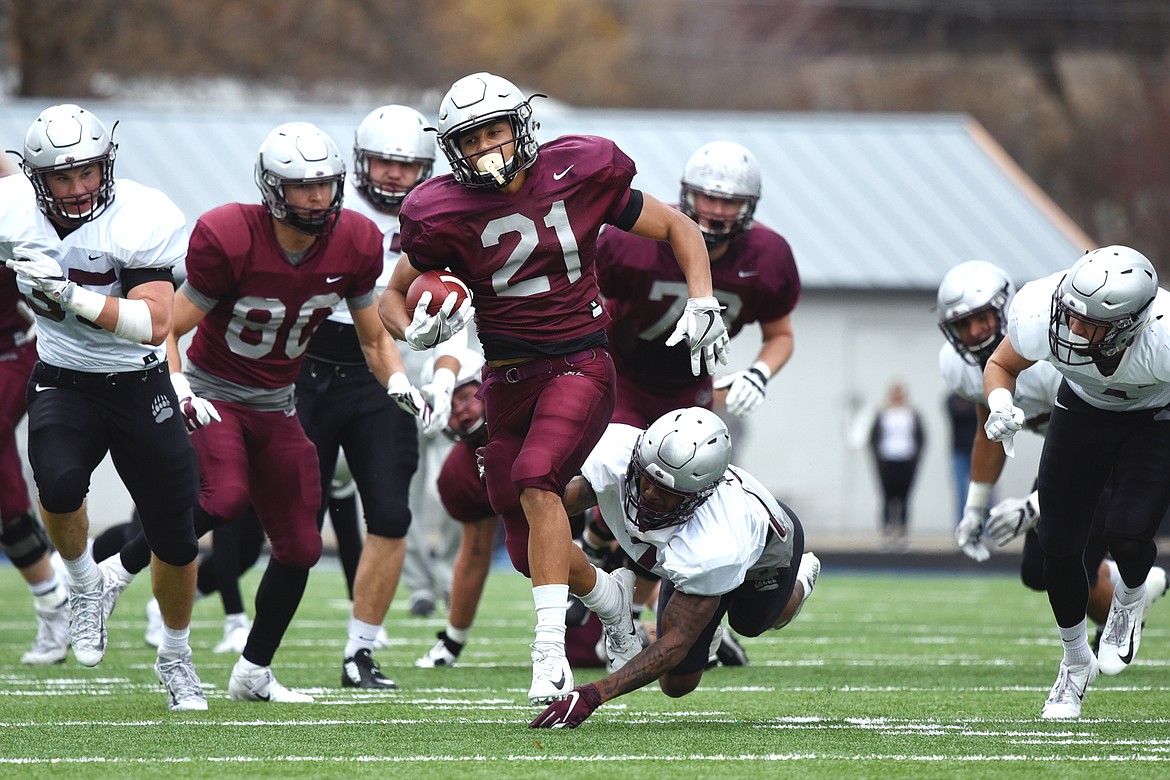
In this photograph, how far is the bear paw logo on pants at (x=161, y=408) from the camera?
5207mm

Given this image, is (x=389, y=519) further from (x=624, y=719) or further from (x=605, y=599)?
(x=624, y=719)

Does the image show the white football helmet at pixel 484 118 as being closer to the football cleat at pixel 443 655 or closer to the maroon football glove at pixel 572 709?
the maroon football glove at pixel 572 709

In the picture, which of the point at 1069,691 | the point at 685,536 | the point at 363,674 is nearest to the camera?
the point at 685,536

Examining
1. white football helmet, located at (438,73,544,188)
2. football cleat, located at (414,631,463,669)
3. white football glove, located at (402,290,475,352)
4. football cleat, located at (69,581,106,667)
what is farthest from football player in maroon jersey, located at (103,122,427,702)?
football cleat, located at (414,631,463,669)

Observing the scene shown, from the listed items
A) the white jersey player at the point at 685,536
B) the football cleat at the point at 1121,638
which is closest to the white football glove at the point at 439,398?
the white jersey player at the point at 685,536

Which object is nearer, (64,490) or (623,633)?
(64,490)

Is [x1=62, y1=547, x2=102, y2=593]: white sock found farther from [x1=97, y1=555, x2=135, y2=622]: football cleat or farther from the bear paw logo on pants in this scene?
the bear paw logo on pants

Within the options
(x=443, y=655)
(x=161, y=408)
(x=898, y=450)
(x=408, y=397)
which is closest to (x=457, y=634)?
(x=443, y=655)

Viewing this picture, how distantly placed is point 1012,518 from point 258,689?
9.19 feet

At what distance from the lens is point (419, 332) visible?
482 cm

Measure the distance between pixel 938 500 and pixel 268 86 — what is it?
44.3ft

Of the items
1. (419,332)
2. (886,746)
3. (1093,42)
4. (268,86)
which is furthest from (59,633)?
(1093,42)

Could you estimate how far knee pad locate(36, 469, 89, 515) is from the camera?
202 inches

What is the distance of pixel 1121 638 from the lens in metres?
5.75
